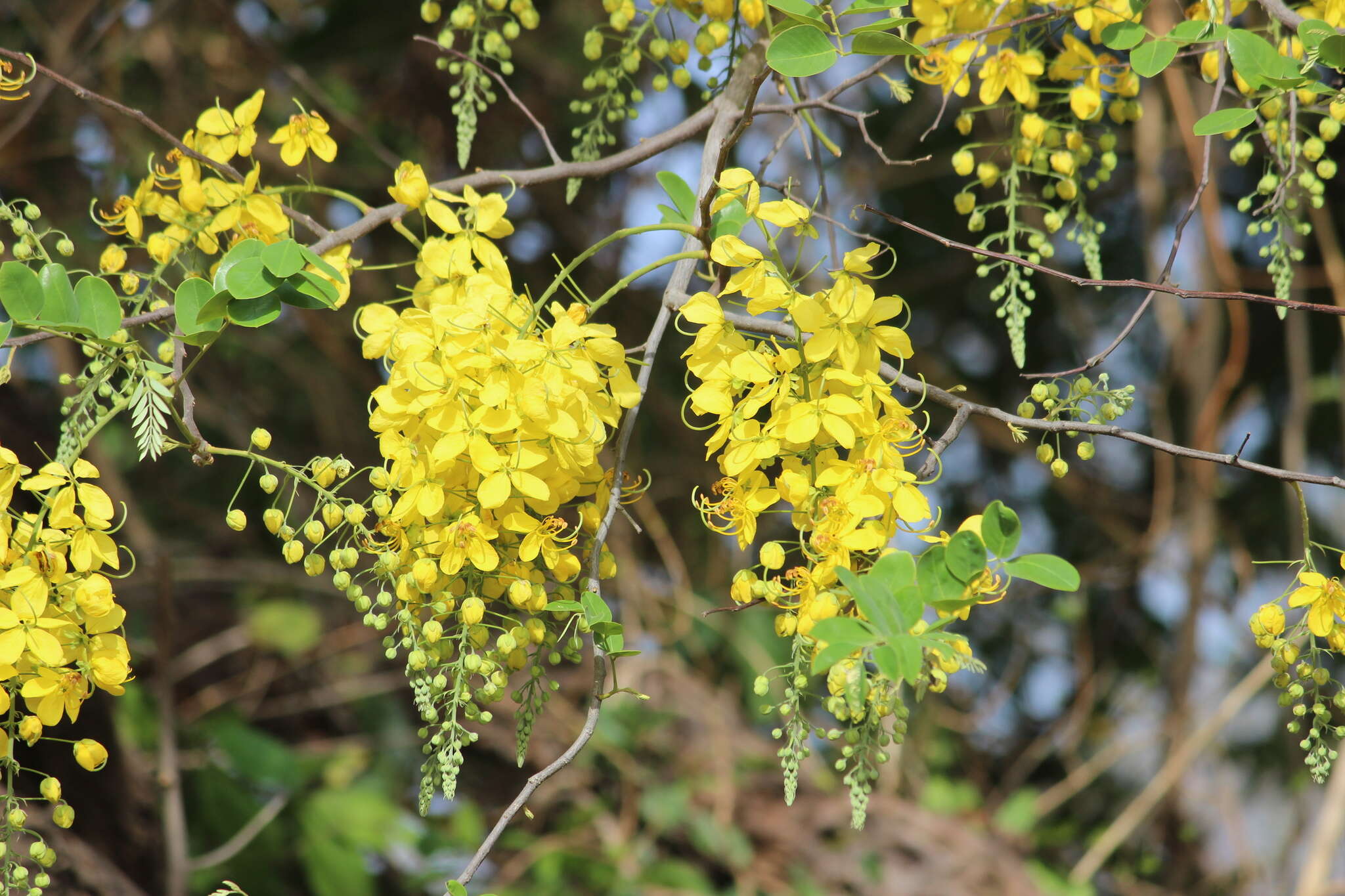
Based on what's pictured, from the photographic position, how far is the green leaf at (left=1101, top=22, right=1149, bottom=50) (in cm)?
85

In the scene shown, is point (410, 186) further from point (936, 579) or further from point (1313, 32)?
point (1313, 32)

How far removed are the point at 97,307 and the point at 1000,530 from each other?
1.98 ft

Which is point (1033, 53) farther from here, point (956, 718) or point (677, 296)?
point (956, 718)

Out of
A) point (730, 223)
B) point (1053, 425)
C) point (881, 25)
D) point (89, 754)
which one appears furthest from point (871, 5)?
point (89, 754)

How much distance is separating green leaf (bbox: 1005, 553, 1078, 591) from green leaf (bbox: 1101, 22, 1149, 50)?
0.43 meters

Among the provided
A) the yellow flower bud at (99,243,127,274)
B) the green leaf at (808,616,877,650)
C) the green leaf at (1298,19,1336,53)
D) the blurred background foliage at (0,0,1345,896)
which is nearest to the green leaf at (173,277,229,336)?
the yellow flower bud at (99,243,127,274)

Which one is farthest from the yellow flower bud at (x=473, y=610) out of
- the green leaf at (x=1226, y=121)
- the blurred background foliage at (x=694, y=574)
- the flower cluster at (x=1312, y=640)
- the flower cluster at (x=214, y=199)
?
the blurred background foliage at (x=694, y=574)

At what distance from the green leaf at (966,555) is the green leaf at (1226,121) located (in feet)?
1.26

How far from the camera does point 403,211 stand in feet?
2.94

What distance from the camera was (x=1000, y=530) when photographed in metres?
0.66

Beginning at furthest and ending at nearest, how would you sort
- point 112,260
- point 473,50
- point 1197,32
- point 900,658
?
point 473,50, point 112,260, point 1197,32, point 900,658

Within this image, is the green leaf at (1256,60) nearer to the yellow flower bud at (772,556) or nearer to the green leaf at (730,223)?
the green leaf at (730,223)

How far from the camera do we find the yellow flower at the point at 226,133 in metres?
Result: 0.93

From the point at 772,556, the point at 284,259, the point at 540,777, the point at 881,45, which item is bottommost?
the point at 540,777
